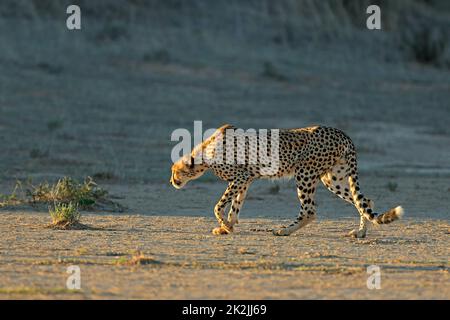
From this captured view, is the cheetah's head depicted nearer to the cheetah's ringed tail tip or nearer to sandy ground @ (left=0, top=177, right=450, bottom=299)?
sandy ground @ (left=0, top=177, right=450, bottom=299)

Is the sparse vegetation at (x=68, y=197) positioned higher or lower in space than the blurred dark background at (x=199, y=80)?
lower

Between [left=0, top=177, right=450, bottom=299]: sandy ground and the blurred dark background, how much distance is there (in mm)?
4409

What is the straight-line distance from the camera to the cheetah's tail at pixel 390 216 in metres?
10.8

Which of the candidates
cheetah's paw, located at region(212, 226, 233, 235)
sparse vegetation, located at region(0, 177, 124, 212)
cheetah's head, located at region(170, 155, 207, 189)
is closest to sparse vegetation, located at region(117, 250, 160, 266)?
cheetah's paw, located at region(212, 226, 233, 235)

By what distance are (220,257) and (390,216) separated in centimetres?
203

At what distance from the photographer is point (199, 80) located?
2809 cm

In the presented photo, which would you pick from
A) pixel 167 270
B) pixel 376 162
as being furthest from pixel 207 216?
pixel 376 162

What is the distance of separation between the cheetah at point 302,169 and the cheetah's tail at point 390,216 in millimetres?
99

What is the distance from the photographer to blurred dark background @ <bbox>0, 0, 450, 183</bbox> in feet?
66.5

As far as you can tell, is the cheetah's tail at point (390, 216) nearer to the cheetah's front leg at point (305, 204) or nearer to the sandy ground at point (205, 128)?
the sandy ground at point (205, 128)

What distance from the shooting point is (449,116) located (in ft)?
88.1

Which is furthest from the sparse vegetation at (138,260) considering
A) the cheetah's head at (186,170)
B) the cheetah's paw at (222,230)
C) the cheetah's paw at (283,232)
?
the cheetah's head at (186,170)

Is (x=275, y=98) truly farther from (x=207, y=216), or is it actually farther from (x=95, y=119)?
(x=207, y=216)

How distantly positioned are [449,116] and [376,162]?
24.4ft
